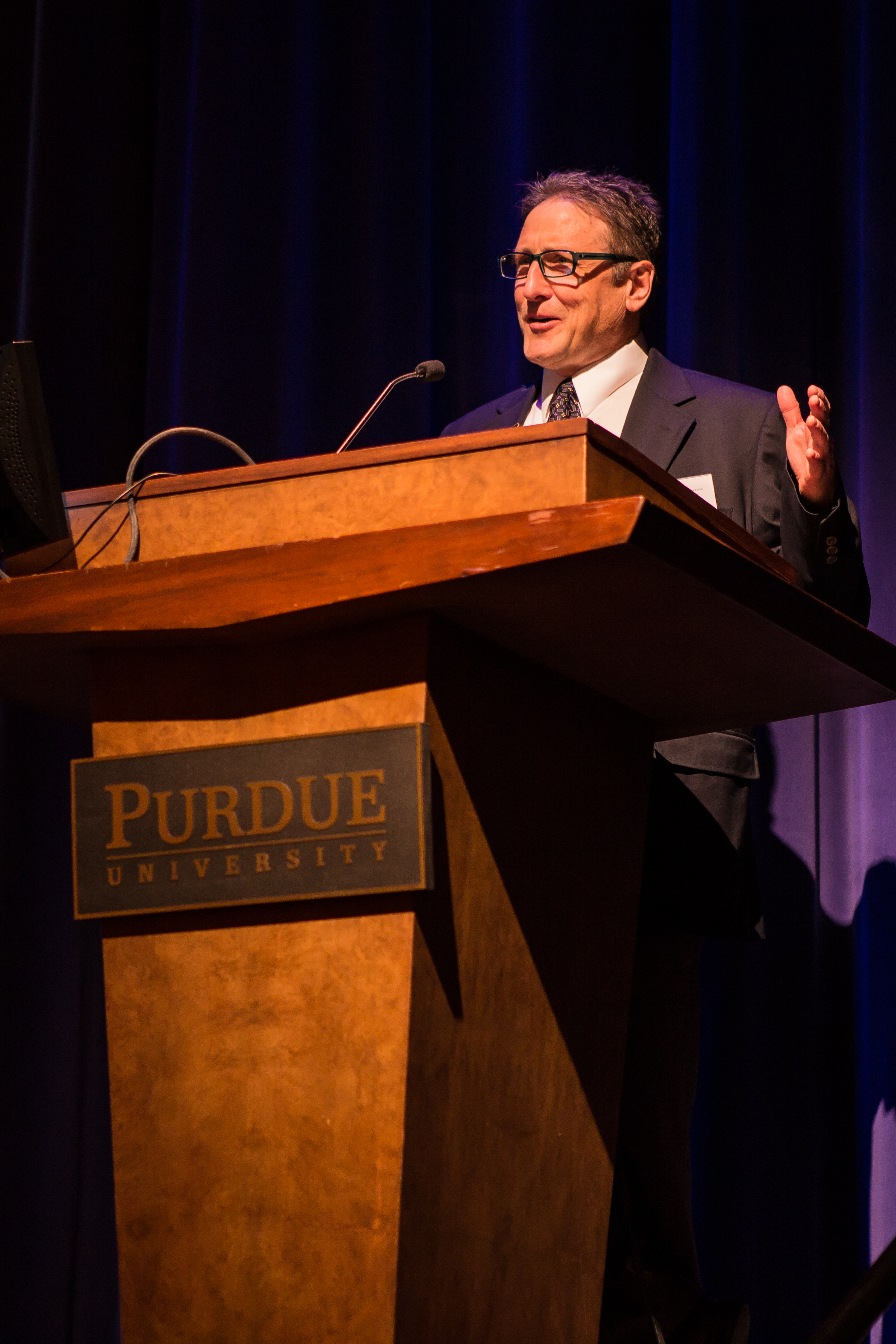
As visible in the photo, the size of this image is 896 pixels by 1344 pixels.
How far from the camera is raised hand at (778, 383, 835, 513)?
1.45m

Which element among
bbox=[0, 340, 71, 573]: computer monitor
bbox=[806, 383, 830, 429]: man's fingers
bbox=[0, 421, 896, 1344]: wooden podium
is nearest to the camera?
bbox=[0, 421, 896, 1344]: wooden podium

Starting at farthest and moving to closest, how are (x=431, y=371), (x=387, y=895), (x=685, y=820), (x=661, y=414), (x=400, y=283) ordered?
(x=400, y=283), (x=661, y=414), (x=685, y=820), (x=431, y=371), (x=387, y=895)

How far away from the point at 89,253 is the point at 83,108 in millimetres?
304

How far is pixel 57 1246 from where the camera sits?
2.51 metres

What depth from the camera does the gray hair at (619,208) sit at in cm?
232

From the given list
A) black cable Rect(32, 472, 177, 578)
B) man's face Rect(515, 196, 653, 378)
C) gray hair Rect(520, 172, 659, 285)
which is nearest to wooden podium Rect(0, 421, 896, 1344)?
black cable Rect(32, 472, 177, 578)

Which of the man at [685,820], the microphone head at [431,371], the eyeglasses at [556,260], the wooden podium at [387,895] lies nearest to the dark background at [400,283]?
the eyeglasses at [556,260]

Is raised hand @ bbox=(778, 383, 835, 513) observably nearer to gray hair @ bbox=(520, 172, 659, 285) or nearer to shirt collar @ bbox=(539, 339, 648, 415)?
shirt collar @ bbox=(539, 339, 648, 415)

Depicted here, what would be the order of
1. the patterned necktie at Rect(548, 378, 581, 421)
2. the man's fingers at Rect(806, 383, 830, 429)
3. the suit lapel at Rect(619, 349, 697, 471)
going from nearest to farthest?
1. the man's fingers at Rect(806, 383, 830, 429)
2. the suit lapel at Rect(619, 349, 697, 471)
3. the patterned necktie at Rect(548, 378, 581, 421)

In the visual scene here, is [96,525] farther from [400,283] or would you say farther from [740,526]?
[400,283]

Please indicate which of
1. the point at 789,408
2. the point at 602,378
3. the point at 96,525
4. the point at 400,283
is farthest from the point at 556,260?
the point at 96,525

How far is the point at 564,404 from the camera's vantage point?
7.06 feet

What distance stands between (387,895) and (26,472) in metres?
0.49

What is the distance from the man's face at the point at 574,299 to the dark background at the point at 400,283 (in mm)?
324
